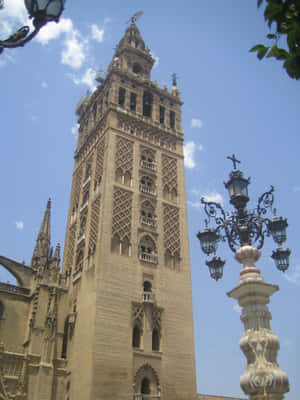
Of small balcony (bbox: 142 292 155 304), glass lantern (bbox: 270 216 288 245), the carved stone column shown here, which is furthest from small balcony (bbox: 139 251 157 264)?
the carved stone column

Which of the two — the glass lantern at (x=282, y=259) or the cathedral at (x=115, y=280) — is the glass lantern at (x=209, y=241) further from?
the cathedral at (x=115, y=280)

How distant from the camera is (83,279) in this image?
23.5 metres

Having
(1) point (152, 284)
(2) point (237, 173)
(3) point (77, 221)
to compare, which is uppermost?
(3) point (77, 221)

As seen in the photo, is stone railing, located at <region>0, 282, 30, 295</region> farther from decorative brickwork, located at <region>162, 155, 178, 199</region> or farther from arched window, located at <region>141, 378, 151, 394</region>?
decorative brickwork, located at <region>162, 155, 178, 199</region>

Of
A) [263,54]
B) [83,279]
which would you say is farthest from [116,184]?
[263,54]

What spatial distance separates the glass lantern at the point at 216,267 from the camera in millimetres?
9523

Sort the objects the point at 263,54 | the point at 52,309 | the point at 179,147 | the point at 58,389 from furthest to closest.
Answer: the point at 179,147
the point at 52,309
the point at 58,389
the point at 263,54

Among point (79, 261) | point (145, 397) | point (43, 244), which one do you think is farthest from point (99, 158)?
point (145, 397)

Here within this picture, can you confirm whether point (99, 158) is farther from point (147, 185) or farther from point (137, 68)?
point (137, 68)

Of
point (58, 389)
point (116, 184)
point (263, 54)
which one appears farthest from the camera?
point (116, 184)

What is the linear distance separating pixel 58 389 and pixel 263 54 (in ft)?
72.8

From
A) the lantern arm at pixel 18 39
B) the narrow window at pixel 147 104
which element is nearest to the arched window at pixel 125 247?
the narrow window at pixel 147 104

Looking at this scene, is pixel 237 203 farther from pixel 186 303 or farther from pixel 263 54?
pixel 186 303

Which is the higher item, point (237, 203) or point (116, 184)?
point (116, 184)
